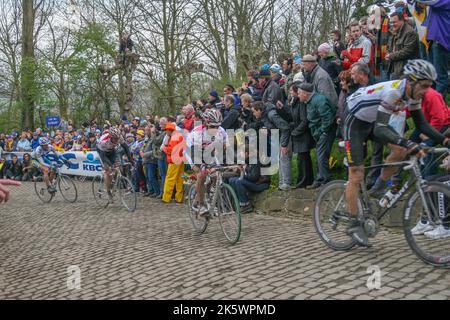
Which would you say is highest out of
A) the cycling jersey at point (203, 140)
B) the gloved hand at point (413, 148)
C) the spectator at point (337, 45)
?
the spectator at point (337, 45)

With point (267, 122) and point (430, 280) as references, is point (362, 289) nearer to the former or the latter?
point (430, 280)

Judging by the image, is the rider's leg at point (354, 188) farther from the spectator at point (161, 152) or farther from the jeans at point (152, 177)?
the jeans at point (152, 177)

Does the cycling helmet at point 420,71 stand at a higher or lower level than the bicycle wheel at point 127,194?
higher

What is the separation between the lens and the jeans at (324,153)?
9.27 meters

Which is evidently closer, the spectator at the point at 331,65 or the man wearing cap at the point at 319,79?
the man wearing cap at the point at 319,79

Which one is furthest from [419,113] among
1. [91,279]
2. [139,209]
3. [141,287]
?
[139,209]

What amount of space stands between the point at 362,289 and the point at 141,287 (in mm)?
2458

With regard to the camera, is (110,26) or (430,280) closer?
(430,280)

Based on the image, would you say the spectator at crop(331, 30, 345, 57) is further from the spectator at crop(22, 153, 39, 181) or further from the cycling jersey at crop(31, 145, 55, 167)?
the spectator at crop(22, 153, 39, 181)

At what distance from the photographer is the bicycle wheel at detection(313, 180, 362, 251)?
20.7 feet

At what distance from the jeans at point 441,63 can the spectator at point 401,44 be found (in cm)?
46

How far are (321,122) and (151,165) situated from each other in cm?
651

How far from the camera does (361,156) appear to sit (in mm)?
5961

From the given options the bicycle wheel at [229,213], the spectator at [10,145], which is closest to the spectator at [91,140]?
the spectator at [10,145]
